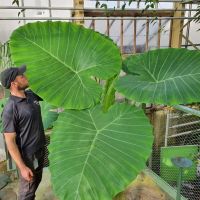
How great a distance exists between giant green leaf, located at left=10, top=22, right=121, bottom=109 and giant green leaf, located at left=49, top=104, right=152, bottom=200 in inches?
2.9

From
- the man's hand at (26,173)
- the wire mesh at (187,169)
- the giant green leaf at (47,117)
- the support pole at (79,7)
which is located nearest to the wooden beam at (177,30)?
the wire mesh at (187,169)

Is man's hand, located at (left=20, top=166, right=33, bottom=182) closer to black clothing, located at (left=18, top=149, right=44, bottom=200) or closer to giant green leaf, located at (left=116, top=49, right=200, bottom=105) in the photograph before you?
black clothing, located at (left=18, top=149, right=44, bottom=200)

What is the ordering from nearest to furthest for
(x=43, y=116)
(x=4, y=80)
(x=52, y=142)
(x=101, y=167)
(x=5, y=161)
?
(x=101, y=167)
(x=52, y=142)
(x=4, y=80)
(x=43, y=116)
(x=5, y=161)

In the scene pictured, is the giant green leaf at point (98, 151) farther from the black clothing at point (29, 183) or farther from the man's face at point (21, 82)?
the black clothing at point (29, 183)

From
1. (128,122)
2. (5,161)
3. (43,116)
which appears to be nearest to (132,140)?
(128,122)

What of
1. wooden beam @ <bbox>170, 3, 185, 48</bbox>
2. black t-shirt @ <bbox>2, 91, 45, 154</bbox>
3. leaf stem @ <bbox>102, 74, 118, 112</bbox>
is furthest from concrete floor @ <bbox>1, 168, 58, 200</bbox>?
wooden beam @ <bbox>170, 3, 185, 48</bbox>

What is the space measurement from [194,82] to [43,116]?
1313 mm

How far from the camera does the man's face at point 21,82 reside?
1.72 meters

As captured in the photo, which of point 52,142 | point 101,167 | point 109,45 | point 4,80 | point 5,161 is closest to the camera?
point 101,167

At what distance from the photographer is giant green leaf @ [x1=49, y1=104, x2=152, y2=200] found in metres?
0.84

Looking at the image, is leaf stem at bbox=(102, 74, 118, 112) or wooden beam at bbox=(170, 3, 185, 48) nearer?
leaf stem at bbox=(102, 74, 118, 112)

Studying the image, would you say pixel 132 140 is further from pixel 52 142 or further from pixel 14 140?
pixel 14 140

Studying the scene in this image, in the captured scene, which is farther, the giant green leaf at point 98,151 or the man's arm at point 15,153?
the man's arm at point 15,153

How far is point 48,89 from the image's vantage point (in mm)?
1067
